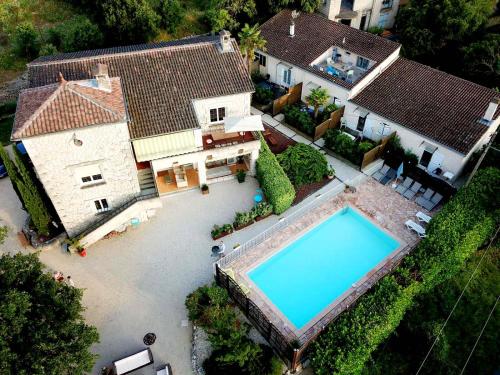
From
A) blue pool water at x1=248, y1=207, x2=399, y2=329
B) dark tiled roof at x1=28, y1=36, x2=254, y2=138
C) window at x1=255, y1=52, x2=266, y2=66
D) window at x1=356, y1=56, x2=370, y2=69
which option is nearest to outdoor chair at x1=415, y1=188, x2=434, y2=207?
blue pool water at x1=248, y1=207, x2=399, y2=329

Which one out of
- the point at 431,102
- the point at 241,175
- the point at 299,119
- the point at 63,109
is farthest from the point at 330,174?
the point at 63,109

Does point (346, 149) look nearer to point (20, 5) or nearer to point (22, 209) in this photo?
point (22, 209)

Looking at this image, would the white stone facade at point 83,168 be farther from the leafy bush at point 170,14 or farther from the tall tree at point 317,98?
the leafy bush at point 170,14

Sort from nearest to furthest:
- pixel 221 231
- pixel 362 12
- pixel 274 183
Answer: pixel 221 231 < pixel 274 183 < pixel 362 12

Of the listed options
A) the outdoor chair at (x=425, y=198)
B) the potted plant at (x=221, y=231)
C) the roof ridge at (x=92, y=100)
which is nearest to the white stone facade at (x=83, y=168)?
the roof ridge at (x=92, y=100)

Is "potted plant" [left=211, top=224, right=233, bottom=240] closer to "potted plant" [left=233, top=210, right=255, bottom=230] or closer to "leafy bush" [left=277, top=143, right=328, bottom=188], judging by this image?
"potted plant" [left=233, top=210, right=255, bottom=230]

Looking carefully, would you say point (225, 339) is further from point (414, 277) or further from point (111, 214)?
point (111, 214)
